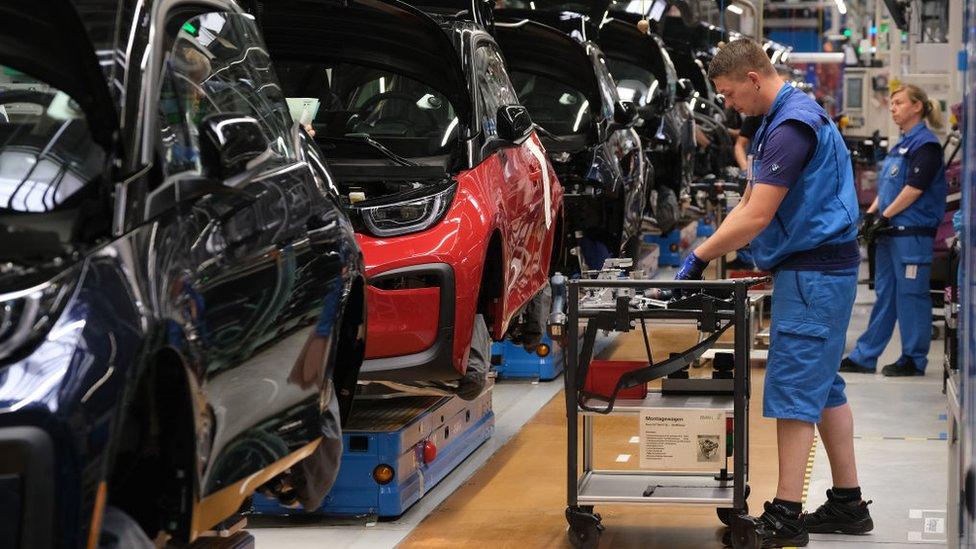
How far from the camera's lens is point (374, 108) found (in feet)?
23.2

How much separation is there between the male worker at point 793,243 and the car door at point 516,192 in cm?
141

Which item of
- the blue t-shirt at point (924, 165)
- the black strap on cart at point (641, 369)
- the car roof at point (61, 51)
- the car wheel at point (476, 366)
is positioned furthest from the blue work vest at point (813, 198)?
the blue t-shirt at point (924, 165)

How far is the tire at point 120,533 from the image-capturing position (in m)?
3.02

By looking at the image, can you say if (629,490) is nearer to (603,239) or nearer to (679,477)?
(679,477)

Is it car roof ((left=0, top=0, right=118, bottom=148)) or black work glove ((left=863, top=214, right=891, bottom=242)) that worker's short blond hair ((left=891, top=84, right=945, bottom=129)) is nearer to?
black work glove ((left=863, top=214, right=891, bottom=242))

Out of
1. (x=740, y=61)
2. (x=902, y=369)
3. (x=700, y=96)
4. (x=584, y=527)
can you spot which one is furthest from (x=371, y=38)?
(x=700, y=96)

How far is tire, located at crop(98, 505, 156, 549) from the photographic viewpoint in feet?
9.89

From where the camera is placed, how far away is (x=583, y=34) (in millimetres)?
10367

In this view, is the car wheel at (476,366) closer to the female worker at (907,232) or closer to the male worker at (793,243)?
the male worker at (793,243)

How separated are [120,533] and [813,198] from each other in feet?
10.7

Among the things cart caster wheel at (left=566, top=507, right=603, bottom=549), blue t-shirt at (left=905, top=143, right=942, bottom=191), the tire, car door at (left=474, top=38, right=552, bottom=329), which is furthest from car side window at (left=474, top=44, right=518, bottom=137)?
the tire

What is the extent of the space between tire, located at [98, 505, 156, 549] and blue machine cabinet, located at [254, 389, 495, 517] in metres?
3.08

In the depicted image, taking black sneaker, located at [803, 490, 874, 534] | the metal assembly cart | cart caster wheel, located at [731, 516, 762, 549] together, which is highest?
the metal assembly cart

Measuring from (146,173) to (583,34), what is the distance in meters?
7.45
